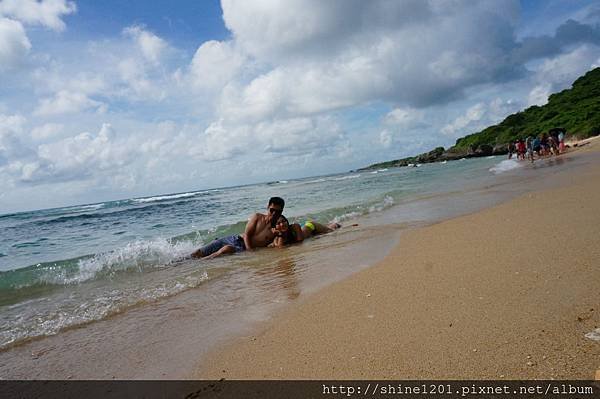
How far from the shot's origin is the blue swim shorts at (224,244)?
26.5 ft

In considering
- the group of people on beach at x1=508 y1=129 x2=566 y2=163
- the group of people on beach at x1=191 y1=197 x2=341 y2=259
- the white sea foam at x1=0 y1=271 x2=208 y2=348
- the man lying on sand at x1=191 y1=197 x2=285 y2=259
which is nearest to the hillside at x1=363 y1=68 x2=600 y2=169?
the group of people on beach at x1=508 y1=129 x2=566 y2=163

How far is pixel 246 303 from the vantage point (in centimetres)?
382

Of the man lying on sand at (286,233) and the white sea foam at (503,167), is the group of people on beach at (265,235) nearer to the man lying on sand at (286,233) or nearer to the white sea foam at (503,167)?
the man lying on sand at (286,233)

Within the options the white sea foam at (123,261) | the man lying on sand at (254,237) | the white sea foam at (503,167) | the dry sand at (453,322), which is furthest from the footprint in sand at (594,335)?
the white sea foam at (503,167)

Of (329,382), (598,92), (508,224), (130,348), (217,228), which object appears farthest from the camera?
(598,92)

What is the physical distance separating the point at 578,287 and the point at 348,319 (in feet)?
5.57

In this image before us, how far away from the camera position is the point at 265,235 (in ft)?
27.3

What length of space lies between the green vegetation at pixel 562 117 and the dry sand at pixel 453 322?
47.3 m

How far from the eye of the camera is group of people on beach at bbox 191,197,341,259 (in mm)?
8070

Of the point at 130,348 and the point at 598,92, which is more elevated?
the point at 598,92

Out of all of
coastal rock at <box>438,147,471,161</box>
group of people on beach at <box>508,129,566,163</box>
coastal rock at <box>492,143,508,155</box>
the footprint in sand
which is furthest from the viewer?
coastal rock at <box>438,147,471,161</box>

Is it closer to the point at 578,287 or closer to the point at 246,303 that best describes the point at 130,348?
the point at 246,303

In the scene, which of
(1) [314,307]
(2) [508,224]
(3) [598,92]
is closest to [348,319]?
(1) [314,307]

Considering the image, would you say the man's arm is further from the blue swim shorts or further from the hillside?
the hillside
